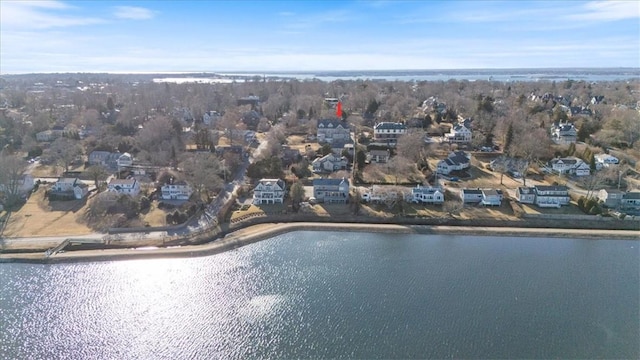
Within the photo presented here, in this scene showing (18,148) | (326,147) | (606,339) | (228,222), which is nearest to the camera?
(606,339)

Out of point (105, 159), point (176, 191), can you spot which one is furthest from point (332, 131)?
point (105, 159)

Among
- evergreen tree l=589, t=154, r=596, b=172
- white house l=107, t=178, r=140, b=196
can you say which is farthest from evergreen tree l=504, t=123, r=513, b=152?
white house l=107, t=178, r=140, b=196

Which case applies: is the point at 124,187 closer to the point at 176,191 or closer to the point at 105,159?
the point at 176,191

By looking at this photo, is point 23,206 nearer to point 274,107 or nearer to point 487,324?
point 487,324

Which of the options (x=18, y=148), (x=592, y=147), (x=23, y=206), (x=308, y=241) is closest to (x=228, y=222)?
(x=308, y=241)

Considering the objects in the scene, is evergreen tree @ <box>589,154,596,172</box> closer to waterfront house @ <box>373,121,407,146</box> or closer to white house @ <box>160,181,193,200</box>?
waterfront house @ <box>373,121,407,146</box>

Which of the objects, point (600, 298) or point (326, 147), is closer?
point (600, 298)
